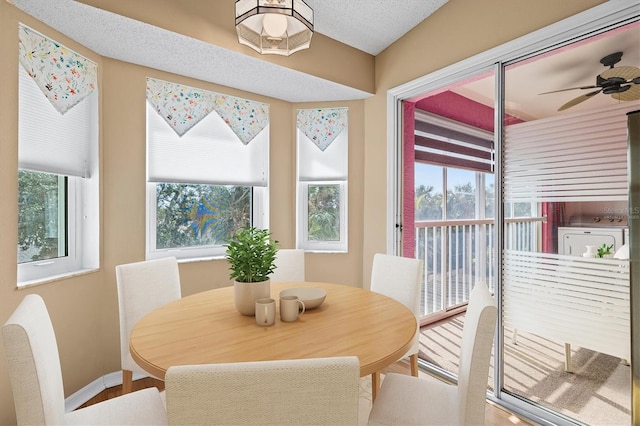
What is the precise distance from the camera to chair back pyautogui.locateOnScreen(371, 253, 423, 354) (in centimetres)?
205

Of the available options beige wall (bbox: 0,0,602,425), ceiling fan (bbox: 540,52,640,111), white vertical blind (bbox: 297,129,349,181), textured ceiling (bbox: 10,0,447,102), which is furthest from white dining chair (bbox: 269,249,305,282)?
ceiling fan (bbox: 540,52,640,111)

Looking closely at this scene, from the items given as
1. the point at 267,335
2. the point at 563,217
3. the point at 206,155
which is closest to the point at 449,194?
the point at 563,217

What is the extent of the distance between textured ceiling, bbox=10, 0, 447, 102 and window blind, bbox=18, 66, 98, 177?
37cm

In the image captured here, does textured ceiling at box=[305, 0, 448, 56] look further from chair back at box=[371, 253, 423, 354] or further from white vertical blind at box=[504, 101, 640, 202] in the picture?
chair back at box=[371, 253, 423, 354]

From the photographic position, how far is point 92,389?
2.24 metres

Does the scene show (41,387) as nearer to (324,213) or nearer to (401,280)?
(401,280)

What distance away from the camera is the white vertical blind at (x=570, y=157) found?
5.63 ft

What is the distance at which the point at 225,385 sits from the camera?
2.06 feet

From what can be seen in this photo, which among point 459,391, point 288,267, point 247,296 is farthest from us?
point 288,267

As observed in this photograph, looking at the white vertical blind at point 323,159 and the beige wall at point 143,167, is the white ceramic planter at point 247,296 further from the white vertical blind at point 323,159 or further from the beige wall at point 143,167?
the white vertical blind at point 323,159

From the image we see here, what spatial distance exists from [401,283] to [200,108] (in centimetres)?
209

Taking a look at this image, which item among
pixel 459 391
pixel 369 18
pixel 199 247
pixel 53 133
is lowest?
pixel 459 391

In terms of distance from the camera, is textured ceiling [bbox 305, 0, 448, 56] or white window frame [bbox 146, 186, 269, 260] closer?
textured ceiling [bbox 305, 0, 448, 56]

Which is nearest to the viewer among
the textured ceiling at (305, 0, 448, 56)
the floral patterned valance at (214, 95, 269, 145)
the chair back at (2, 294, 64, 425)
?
the chair back at (2, 294, 64, 425)
